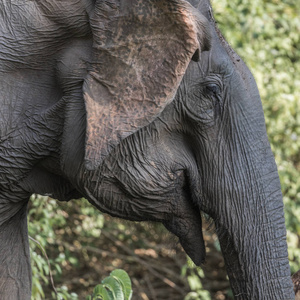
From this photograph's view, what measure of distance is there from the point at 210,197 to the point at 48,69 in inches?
27.6

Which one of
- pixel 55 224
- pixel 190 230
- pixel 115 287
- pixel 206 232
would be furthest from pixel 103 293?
pixel 55 224

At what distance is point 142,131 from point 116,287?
589 mm

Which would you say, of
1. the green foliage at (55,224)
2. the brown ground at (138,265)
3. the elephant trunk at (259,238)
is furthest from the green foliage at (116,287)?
the brown ground at (138,265)

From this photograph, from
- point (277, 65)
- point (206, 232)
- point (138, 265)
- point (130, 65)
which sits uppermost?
point (130, 65)

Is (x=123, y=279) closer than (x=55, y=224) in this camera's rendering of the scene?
Yes

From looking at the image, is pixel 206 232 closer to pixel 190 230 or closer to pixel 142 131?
pixel 190 230

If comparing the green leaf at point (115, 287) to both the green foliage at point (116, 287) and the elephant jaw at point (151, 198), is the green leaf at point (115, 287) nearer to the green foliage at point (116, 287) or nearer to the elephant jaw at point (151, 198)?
the green foliage at point (116, 287)

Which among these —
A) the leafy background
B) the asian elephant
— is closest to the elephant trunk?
the asian elephant

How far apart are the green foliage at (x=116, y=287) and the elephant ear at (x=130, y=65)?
520mm

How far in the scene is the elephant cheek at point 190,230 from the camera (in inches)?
90.4

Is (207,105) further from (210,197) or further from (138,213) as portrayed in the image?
(138,213)

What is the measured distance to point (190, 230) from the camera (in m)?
2.32

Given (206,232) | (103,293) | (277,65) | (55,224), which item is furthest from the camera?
(55,224)

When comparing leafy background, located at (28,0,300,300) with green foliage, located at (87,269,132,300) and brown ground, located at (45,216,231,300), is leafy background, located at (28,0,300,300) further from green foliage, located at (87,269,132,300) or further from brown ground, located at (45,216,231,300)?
green foliage, located at (87,269,132,300)
